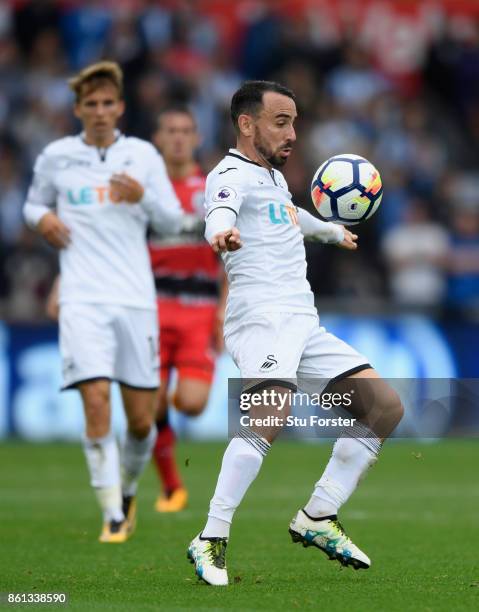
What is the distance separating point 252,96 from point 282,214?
1.94 ft

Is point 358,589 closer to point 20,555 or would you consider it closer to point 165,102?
point 20,555

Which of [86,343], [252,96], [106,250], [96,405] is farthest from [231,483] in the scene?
[106,250]

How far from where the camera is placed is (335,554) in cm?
685

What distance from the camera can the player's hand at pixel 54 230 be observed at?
890cm

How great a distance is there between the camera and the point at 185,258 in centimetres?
1119

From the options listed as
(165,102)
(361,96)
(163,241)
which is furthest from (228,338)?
(361,96)

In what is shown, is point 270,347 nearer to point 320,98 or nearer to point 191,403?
point 191,403

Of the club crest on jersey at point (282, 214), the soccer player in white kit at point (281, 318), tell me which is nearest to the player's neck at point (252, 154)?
the soccer player in white kit at point (281, 318)

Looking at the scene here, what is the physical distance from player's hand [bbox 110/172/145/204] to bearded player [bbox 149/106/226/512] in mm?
2077

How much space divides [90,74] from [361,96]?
11.0 m

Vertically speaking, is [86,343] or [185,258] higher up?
[185,258]

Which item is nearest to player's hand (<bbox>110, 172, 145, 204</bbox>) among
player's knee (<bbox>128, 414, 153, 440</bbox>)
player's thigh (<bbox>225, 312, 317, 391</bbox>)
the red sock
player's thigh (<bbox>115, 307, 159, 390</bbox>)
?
player's thigh (<bbox>115, 307, 159, 390</bbox>)

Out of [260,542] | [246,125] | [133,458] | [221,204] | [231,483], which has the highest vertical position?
[246,125]

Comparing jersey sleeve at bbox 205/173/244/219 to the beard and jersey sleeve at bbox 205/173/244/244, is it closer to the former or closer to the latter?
jersey sleeve at bbox 205/173/244/244
